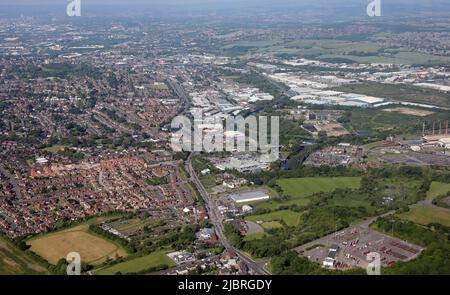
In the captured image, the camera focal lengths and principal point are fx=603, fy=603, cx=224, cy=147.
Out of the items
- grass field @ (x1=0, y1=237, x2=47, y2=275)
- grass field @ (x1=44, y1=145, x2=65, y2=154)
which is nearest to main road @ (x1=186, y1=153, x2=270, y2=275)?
grass field @ (x1=0, y1=237, x2=47, y2=275)

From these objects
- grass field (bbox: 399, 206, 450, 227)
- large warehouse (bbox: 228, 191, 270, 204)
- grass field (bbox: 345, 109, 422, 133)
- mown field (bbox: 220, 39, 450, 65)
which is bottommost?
large warehouse (bbox: 228, 191, 270, 204)

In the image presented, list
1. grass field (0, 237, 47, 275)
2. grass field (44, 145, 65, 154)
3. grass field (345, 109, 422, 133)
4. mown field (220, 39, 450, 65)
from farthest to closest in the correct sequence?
mown field (220, 39, 450, 65), grass field (345, 109, 422, 133), grass field (44, 145, 65, 154), grass field (0, 237, 47, 275)

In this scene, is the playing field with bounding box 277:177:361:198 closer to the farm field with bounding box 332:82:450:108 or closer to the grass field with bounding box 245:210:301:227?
the grass field with bounding box 245:210:301:227

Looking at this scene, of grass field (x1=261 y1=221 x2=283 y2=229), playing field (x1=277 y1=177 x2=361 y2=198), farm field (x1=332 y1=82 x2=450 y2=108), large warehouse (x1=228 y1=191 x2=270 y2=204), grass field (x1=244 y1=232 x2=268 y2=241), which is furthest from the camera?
farm field (x1=332 y1=82 x2=450 y2=108)
